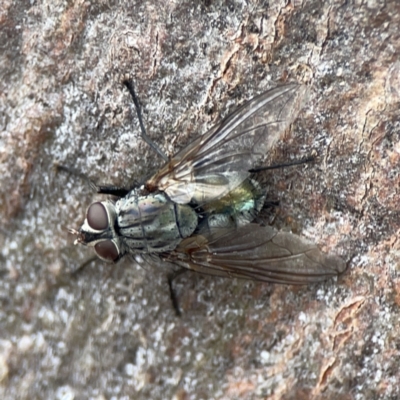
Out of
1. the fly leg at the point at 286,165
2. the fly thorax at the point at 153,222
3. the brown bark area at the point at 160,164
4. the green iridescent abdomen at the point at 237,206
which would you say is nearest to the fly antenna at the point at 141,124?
the brown bark area at the point at 160,164

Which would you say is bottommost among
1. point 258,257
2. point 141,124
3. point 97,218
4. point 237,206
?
point 258,257

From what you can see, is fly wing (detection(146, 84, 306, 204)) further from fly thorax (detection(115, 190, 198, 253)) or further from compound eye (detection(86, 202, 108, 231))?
compound eye (detection(86, 202, 108, 231))

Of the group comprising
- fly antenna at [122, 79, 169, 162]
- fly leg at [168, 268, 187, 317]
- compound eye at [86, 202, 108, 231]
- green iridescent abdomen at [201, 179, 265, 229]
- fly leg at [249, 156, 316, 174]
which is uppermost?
fly antenna at [122, 79, 169, 162]

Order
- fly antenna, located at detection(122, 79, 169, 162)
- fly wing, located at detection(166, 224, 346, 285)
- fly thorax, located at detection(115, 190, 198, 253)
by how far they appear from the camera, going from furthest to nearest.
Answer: fly antenna, located at detection(122, 79, 169, 162)
fly thorax, located at detection(115, 190, 198, 253)
fly wing, located at detection(166, 224, 346, 285)

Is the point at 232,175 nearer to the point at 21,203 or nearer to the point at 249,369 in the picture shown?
the point at 249,369

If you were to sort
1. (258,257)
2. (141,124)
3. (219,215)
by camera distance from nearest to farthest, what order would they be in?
(258,257)
(219,215)
(141,124)

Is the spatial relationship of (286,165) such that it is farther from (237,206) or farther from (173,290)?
(173,290)

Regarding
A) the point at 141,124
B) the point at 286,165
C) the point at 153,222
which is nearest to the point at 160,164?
the point at 141,124

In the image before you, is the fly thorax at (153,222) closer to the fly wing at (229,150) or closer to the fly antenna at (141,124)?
the fly wing at (229,150)

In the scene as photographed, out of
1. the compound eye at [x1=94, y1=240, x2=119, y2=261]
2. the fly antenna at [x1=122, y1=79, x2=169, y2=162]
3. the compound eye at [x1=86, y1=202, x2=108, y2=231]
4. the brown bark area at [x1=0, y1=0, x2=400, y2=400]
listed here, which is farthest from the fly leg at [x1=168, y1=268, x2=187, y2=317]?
the fly antenna at [x1=122, y1=79, x2=169, y2=162]
